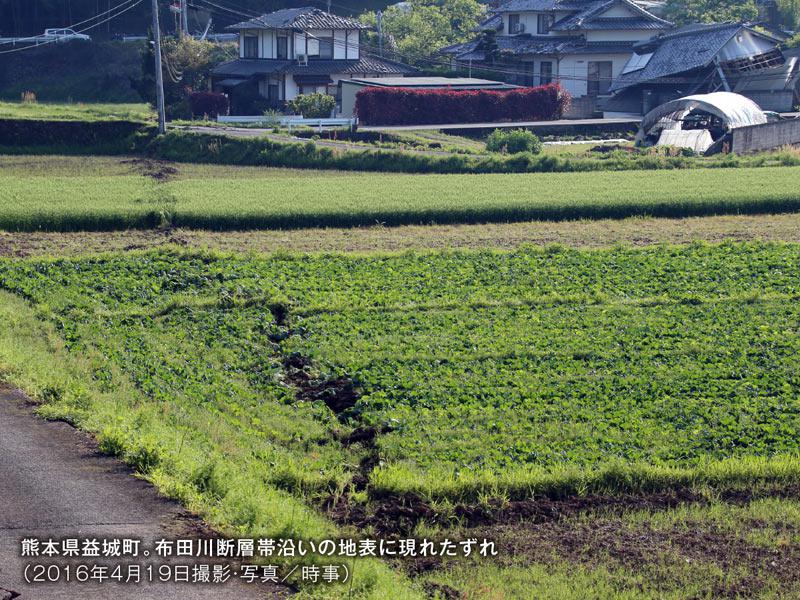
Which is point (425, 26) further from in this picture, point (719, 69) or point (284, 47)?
point (719, 69)

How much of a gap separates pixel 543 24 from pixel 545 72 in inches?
170

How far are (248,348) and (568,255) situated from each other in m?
10.3

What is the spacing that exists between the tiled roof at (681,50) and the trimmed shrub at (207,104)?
23510 millimetres

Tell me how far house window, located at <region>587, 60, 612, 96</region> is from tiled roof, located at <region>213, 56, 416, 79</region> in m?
12.5

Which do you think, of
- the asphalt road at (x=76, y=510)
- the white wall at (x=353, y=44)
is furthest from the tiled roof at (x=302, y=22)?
the asphalt road at (x=76, y=510)

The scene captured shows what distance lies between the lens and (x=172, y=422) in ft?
46.9

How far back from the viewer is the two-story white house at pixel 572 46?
64.9 metres

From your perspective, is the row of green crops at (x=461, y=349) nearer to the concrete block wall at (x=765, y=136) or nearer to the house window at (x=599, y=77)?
the concrete block wall at (x=765, y=136)

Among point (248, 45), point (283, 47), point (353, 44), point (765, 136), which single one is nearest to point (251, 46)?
point (248, 45)

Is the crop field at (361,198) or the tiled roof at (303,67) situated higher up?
the tiled roof at (303,67)

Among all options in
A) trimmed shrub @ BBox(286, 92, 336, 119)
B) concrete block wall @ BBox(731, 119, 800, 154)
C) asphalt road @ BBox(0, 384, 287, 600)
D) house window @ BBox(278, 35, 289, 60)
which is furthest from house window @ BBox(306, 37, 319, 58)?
asphalt road @ BBox(0, 384, 287, 600)

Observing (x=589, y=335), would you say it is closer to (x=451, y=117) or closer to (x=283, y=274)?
(x=283, y=274)

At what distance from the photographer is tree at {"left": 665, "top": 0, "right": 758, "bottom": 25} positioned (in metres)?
71.0

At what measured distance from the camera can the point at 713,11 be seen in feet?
235
